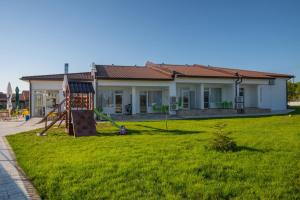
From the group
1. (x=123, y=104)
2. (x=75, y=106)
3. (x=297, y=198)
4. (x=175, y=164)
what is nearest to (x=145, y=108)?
(x=123, y=104)

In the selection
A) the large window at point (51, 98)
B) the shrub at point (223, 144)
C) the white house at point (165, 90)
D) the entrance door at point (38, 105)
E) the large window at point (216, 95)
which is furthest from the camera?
the large window at point (216, 95)

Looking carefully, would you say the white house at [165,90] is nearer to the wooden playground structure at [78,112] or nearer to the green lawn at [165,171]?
the wooden playground structure at [78,112]

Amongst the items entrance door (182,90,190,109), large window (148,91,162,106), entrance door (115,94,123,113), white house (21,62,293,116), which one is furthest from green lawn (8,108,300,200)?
entrance door (182,90,190,109)

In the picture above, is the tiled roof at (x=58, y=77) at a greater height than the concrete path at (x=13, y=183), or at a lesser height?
greater

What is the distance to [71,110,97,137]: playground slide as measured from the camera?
1200cm

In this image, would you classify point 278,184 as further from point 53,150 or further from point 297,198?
point 53,150

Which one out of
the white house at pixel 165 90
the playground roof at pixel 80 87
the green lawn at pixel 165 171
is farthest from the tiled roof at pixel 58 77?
the green lawn at pixel 165 171

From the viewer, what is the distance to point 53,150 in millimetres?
8203

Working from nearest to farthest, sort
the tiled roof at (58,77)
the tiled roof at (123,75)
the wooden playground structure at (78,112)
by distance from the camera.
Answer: the wooden playground structure at (78,112)
the tiled roof at (58,77)
the tiled roof at (123,75)

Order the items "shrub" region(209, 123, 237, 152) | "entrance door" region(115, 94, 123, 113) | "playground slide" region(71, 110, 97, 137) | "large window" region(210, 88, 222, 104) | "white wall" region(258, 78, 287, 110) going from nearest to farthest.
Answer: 1. "shrub" region(209, 123, 237, 152)
2. "playground slide" region(71, 110, 97, 137)
3. "entrance door" region(115, 94, 123, 113)
4. "large window" region(210, 88, 222, 104)
5. "white wall" region(258, 78, 287, 110)

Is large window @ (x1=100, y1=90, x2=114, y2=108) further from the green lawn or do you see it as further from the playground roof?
the green lawn

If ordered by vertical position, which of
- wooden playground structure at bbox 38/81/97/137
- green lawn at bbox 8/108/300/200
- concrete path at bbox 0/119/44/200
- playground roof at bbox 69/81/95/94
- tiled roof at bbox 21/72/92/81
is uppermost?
tiled roof at bbox 21/72/92/81

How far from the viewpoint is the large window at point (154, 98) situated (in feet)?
86.9

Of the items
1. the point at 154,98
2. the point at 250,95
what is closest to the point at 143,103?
the point at 154,98
